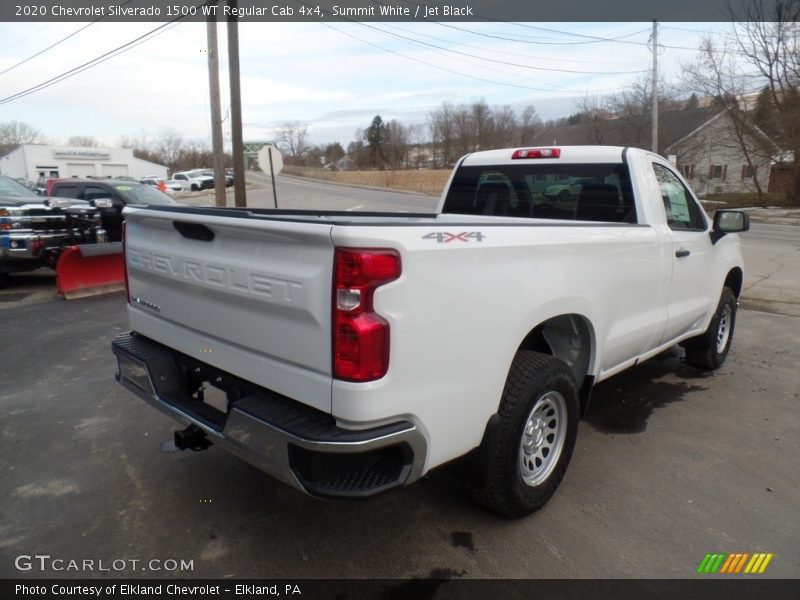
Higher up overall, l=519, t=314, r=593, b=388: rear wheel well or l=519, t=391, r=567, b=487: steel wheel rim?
l=519, t=314, r=593, b=388: rear wheel well

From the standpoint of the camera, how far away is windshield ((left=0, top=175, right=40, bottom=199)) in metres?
10.0

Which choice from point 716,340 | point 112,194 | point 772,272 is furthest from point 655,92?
point 716,340

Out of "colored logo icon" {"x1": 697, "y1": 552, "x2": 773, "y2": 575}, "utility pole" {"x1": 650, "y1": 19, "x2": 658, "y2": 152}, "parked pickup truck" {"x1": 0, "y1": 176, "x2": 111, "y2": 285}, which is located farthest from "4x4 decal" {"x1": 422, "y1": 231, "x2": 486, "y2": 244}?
"utility pole" {"x1": 650, "y1": 19, "x2": 658, "y2": 152}

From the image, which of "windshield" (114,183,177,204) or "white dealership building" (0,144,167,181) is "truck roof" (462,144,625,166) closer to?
"windshield" (114,183,177,204)

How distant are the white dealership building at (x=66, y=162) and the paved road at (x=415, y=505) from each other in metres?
68.3

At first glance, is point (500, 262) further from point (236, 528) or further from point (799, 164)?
point (799, 164)

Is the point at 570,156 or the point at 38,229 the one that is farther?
the point at 38,229

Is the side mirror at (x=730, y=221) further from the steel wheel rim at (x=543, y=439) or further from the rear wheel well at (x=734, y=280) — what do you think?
the steel wheel rim at (x=543, y=439)

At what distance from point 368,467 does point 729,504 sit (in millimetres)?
2229

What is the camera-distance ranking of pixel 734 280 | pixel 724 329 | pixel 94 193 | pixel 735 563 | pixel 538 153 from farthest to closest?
pixel 94 193
pixel 734 280
pixel 724 329
pixel 538 153
pixel 735 563

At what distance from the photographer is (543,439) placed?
3092 millimetres

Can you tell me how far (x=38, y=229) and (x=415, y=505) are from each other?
887 centimetres

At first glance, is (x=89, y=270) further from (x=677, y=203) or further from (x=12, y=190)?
(x=677, y=203)

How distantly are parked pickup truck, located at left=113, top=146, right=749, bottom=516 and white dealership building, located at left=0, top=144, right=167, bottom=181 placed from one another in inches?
2734
